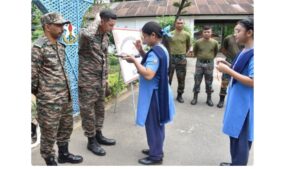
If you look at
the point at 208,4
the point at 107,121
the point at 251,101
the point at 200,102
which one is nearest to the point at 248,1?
the point at 208,4

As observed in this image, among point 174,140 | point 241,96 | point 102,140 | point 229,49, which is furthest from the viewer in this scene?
point 229,49

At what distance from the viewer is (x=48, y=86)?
2465 millimetres

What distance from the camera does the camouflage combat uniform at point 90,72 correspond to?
3043 mm

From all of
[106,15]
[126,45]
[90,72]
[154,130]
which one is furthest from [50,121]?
[126,45]

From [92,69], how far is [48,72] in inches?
26.5

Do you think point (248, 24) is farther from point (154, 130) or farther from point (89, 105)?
point (89, 105)

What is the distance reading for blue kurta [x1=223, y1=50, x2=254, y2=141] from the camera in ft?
8.17

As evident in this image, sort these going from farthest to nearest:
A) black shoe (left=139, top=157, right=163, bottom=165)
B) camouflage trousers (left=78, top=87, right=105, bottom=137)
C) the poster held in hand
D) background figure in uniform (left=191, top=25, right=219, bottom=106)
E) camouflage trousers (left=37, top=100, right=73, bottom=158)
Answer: background figure in uniform (left=191, top=25, right=219, bottom=106)
the poster held in hand
camouflage trousers (left=78, top=87, right=105, bottom=137)
black shoe (left=139, top=157, right=163, bottom=165)
camouflage trousers (left=37, top=100, right=73, bottom=158)

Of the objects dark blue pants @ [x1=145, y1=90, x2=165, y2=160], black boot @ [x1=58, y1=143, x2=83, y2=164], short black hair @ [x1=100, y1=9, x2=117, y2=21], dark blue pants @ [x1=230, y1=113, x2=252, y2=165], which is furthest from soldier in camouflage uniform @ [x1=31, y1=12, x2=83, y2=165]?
dark blue pants @ [x1=230, y1=113, x2=252, y2=165]

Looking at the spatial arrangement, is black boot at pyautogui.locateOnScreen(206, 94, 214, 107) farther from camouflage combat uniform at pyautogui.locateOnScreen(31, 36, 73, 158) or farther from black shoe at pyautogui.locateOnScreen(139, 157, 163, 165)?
camouflage combat uniform at pyautogui.locateOnScreen(31, 36, 73, 158)

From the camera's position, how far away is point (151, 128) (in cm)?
291

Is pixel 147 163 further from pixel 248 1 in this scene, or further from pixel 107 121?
pixel 248 1

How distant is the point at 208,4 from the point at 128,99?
8.50 metres

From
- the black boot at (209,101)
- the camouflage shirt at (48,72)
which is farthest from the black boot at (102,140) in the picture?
the black boot at (209,101)
